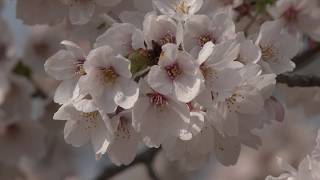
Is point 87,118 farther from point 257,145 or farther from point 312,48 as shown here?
point 312,48

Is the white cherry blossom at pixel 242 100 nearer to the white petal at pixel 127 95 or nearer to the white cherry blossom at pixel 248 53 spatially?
the white cherry blossom at pixel 248 53

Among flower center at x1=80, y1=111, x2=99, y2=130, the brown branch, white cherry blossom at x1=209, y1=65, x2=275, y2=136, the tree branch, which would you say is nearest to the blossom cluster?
white cherry blossom at x1=209, y1=65, x2=275, y2=136

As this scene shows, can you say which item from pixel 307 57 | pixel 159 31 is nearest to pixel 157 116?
pixel 159 31

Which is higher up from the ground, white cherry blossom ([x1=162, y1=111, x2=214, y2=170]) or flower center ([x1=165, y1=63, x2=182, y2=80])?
flower center ([x1=165, y1=63, x2=182, y2=80])

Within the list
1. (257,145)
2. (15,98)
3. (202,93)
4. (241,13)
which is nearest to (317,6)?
(241,13)

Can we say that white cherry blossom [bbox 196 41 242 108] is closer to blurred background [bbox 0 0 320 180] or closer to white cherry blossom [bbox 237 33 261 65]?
white cherry blossom [bbox 237 33 261 65]

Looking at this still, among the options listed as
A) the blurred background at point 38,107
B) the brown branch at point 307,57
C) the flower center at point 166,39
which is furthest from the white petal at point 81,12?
the brown branch at point 307,57
